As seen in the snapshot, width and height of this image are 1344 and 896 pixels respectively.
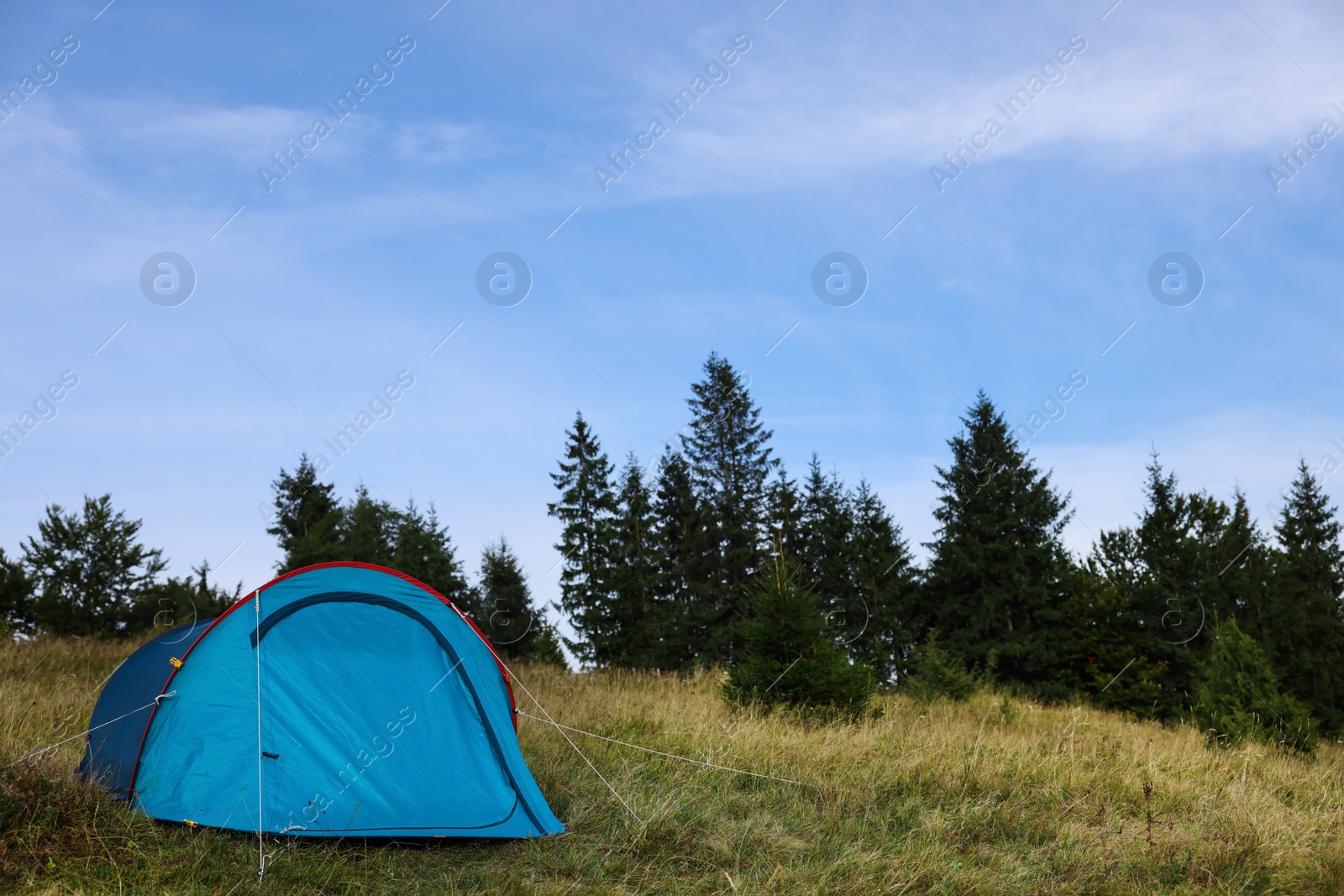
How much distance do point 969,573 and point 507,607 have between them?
22.4m

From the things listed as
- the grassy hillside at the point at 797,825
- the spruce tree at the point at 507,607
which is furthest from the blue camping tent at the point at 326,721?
the spruce tree at the point at 507,607

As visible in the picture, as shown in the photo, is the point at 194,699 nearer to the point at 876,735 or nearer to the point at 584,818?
the point at 584,818

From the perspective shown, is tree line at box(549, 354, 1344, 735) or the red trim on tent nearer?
the red trim on tent

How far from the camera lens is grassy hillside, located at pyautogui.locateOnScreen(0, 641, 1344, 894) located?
4.61 metres

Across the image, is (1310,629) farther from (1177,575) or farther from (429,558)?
(429,558)

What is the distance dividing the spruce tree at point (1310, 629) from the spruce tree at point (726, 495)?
64.4ft

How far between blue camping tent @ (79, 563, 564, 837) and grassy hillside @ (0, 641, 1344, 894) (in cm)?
21

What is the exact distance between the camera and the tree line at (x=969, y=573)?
3194 cm

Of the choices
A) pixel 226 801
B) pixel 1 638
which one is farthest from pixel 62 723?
pixel 1 638

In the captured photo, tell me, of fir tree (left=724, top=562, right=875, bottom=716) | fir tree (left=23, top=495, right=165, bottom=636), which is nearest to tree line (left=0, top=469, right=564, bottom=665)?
fir tree (left=23, top=495, right=165, bottom=636)

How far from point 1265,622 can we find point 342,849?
123 ft

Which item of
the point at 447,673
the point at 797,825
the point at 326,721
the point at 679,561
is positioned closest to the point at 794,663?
the point at 797,825

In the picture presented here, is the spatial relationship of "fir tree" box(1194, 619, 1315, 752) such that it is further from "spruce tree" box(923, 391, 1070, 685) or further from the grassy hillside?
"spruce tree" box(923, 391, 1070, 685)

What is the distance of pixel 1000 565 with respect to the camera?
109ft
